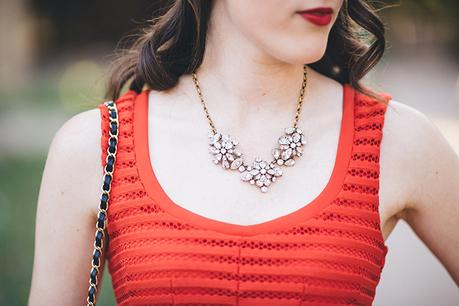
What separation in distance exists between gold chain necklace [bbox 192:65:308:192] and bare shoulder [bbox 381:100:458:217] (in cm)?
23

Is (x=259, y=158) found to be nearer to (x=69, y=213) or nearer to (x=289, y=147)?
(x=289, y=147)

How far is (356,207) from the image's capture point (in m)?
1.94

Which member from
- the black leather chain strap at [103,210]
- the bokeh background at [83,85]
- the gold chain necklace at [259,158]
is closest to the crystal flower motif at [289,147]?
the gold chain necklace at [259,158]

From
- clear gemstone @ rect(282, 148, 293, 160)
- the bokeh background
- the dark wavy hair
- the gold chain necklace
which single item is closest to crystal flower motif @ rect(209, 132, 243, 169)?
the gold chain necklace

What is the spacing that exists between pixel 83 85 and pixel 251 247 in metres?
8.32

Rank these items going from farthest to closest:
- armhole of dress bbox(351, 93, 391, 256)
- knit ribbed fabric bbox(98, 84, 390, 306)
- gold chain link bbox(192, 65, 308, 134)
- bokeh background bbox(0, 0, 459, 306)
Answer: bokeh background bbox(0, 0, 459, 306), gold chain link bbox(192, 65, 308, 134), armhole of dress bbox(351, 93, 391, 256), knit ribbed fabric bbox(98, 84, 390, 306)

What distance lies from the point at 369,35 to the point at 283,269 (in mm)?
879

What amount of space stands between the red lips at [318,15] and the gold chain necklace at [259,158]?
0.31 meters

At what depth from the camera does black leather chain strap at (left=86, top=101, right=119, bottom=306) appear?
198cm

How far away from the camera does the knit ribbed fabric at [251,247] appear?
187 centimetres

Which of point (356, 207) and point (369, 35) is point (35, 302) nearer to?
point (356, 207)

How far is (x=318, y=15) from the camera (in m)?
1.90

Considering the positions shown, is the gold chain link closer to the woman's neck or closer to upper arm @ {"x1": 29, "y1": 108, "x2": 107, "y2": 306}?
the woman's neck

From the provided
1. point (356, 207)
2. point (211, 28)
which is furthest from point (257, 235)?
point (211, 28)
